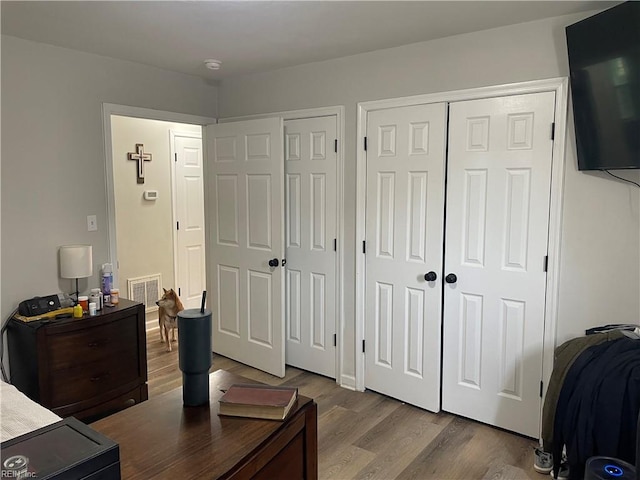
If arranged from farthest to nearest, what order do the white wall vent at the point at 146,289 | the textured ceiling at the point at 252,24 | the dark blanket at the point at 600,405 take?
the white wall vent at the point at 146,289, the textured ceiling at the point at 252,24, the dark blanket at the point at 600,405

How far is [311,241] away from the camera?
11.8ft

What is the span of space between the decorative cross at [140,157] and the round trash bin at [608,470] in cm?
427

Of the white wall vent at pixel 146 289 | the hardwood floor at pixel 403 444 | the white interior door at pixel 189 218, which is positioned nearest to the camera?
the hardwood floor at pixel 403 444

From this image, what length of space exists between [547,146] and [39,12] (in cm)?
272

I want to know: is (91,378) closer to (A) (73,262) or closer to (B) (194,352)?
(A) (73,262)

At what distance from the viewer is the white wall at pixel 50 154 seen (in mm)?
2824

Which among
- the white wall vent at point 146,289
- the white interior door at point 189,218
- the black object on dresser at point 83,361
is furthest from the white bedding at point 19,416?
the white interior door at point 189,218

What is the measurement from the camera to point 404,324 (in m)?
3.16

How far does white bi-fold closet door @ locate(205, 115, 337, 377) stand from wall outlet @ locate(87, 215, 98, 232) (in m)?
1.01

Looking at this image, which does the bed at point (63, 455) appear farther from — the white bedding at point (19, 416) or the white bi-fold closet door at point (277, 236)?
the white bi-fold closet door at point (277, 236)

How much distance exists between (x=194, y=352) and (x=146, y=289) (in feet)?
11.7

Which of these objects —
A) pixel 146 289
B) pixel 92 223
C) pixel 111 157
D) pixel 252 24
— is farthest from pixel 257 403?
pixel 146 289

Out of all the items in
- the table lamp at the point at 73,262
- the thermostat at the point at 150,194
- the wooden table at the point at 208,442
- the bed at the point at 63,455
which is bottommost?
the wooden table at the point at 208,442

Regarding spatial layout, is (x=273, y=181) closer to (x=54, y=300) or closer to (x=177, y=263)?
(x=54, y=300)
